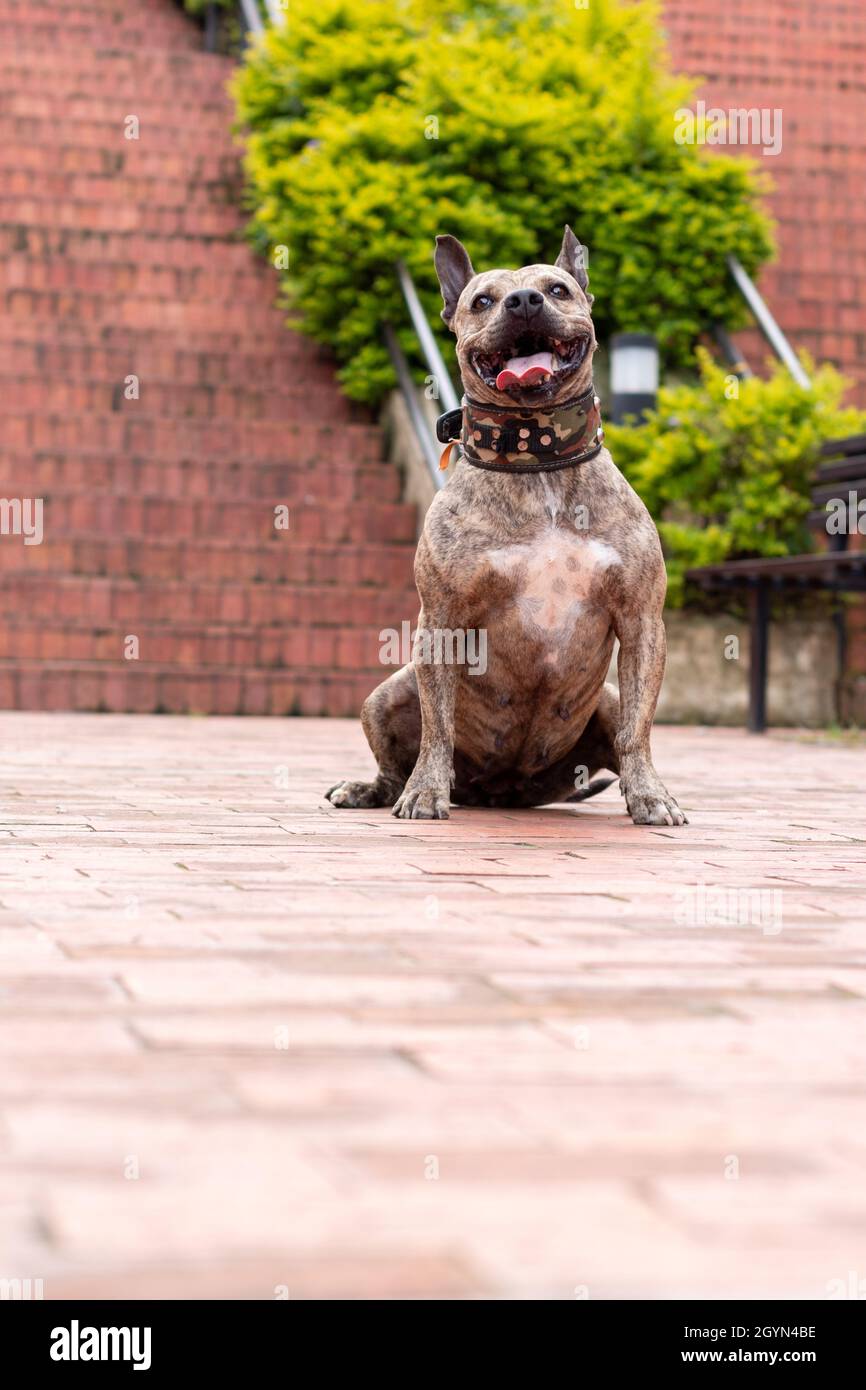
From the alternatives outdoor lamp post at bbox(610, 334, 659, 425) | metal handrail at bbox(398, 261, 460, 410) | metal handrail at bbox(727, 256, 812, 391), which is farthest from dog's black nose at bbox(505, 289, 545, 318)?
outdoor lamp post at bbox(610, 334, 659, 425)

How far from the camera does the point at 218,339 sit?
1359 centimetres

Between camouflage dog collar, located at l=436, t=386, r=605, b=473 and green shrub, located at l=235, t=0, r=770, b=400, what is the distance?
708 centimetres

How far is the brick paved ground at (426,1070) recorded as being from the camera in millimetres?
1534

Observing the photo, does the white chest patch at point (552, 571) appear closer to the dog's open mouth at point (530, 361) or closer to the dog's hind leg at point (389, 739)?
the dog's open mouth at point (530, 361)

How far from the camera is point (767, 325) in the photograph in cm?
1201

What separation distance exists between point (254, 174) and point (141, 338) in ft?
4.95

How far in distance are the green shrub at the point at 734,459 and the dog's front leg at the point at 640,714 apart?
5.58 m

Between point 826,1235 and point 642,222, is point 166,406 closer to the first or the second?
point 642,222

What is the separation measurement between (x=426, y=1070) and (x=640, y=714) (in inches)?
123

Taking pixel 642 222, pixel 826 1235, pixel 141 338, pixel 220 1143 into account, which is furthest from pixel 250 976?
pixel 141 338

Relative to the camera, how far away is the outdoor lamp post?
11.5m

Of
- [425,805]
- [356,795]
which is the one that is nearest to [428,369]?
[356,795]

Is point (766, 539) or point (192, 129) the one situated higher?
point (192, 129)

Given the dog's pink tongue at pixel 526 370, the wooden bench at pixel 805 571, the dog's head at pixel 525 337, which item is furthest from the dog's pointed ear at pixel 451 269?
the wooden bench at pixel 805 571
